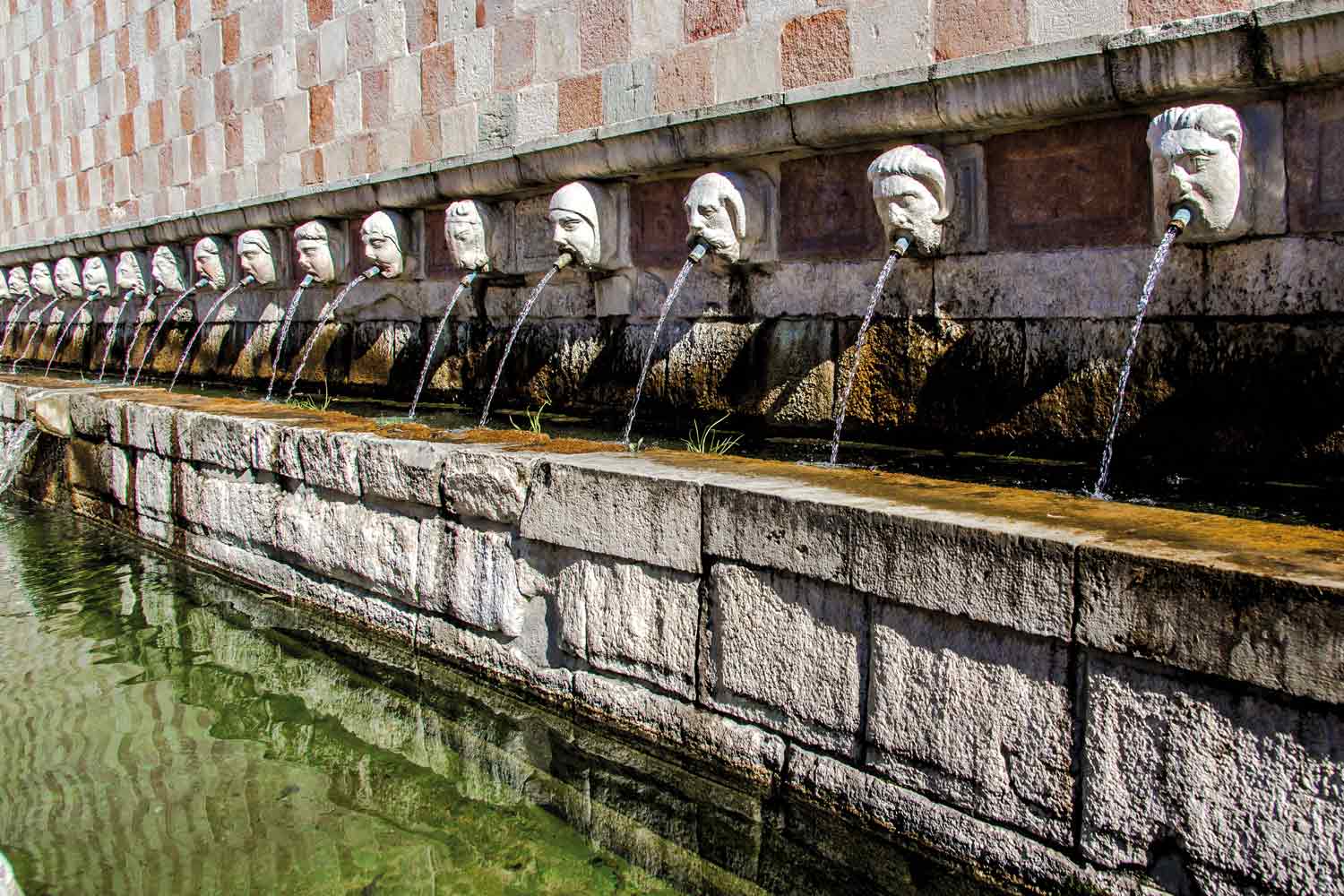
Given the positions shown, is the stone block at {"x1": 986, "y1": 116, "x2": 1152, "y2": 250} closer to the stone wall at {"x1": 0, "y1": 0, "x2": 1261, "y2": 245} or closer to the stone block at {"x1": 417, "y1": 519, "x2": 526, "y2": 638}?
the stone wall at {"x1": 0, "y1": 0, "x2": 1261, "y2": 245}

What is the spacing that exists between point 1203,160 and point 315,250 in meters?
4.82

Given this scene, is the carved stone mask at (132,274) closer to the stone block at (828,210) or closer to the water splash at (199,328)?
the water splash at (199,328)

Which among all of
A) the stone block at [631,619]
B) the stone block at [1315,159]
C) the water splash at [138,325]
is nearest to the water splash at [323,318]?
the water splash at [138,325]

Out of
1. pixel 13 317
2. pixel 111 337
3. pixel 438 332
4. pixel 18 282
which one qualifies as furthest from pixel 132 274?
pixel 438 332

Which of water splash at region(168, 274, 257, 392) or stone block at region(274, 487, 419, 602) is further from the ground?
water splash at region(168, 274, 257, 392)

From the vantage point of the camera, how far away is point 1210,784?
73.5 inches

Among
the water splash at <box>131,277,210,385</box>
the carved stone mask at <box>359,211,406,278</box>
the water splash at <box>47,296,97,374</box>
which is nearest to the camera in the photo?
the carved stone mask at <box>359,211,406,278</box>

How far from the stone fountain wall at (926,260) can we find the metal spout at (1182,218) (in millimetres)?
154

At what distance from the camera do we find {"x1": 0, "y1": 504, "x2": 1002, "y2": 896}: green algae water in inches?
93.5

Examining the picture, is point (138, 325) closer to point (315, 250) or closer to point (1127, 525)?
point (315, 250)

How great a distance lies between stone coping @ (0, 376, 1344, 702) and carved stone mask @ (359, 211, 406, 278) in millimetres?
2264

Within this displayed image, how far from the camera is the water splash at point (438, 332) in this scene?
17.4ft

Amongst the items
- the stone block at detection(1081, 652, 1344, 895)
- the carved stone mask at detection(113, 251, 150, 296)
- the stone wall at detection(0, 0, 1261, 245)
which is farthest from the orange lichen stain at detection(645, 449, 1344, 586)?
the carved stone mask at detection(113, 251, 150, 296)

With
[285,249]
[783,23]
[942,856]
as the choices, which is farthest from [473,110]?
[942,856]
